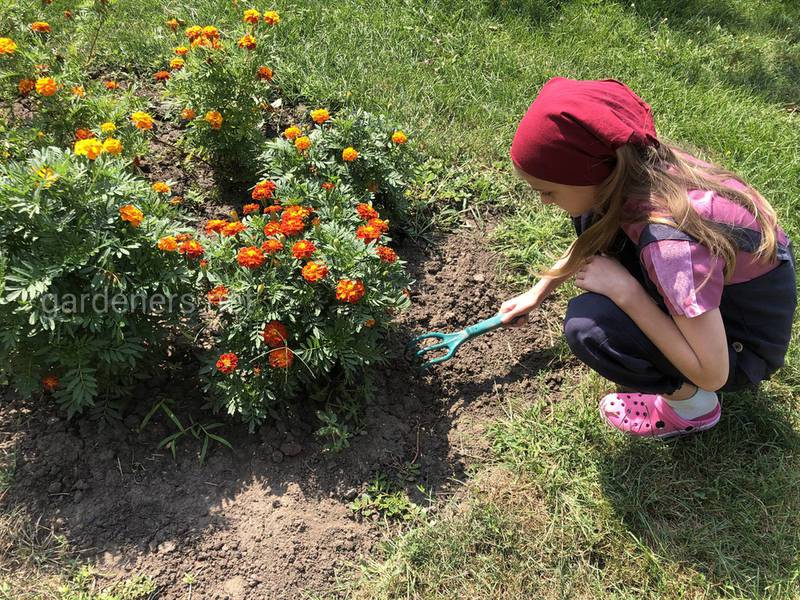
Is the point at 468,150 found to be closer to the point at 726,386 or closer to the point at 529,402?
the point at 529,402

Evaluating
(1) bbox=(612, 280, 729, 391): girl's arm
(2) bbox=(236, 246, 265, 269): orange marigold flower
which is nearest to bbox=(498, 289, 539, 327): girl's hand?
(1) bbox=(612, 280, 729, 391): girl's arm

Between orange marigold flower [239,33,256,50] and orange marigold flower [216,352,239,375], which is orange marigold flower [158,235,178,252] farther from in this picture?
orange marigold flower [239,33,256,50]

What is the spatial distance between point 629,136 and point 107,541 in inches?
77.6

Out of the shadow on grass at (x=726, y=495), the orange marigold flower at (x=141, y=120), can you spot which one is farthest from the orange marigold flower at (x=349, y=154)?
the shadow on grass at (x=726, y=495)

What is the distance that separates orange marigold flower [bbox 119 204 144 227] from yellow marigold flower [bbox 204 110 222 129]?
847 millimetres

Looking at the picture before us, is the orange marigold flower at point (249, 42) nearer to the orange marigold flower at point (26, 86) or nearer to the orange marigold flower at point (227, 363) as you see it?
the orange marigold flower at point (26, 86)

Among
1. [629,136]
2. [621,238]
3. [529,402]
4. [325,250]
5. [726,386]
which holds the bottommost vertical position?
[529,402]

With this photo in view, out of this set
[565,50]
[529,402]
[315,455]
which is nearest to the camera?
[315,455]

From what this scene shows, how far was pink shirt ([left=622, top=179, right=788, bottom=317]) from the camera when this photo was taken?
1.71 meters

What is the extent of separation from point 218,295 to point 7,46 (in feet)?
3.99

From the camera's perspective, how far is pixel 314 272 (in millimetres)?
1982

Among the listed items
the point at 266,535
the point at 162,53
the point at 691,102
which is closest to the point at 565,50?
the point at 691,102

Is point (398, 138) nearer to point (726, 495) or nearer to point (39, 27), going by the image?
point (39, 27)

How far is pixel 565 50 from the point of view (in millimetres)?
4043
